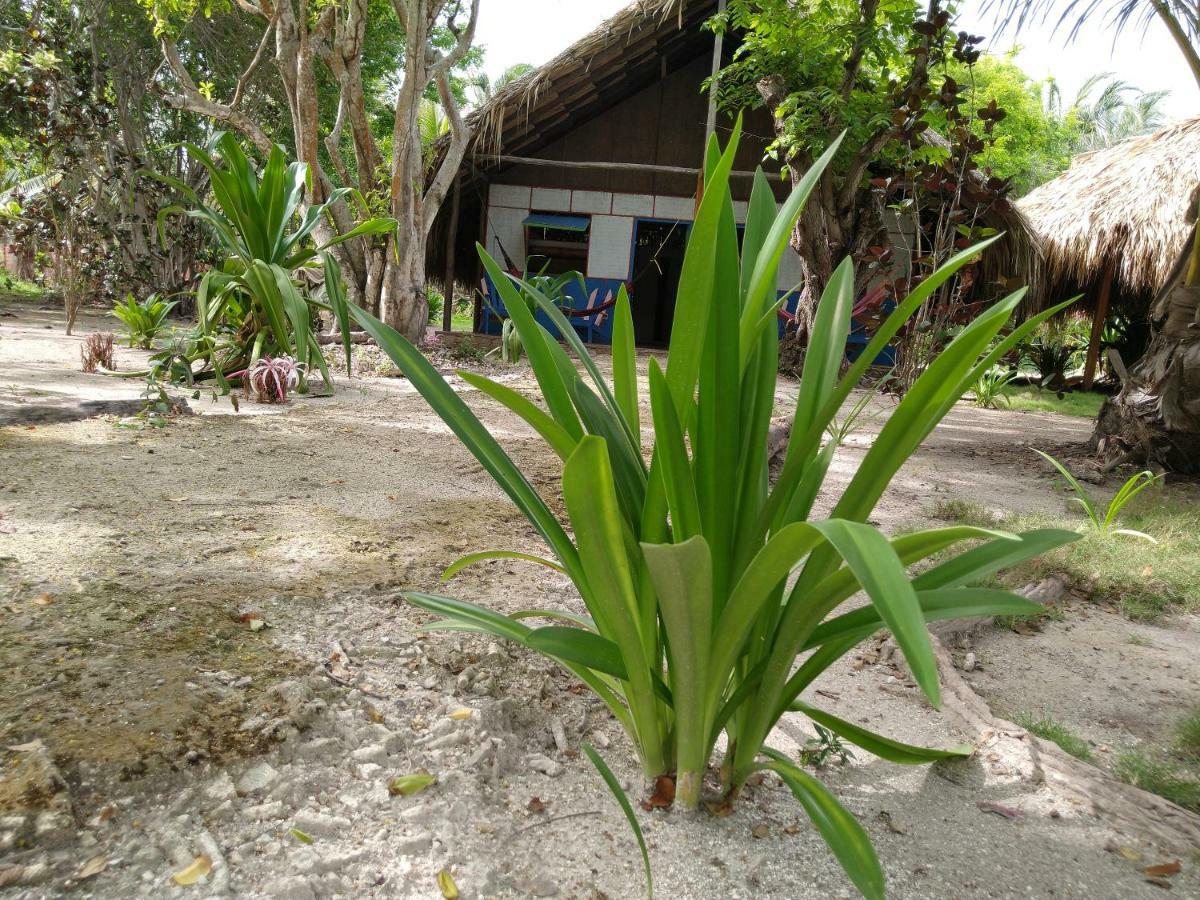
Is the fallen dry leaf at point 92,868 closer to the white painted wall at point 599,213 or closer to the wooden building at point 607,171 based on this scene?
the wooden building at point 607,171

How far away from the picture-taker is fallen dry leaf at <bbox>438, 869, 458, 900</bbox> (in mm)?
866

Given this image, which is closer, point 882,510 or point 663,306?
point 882,510

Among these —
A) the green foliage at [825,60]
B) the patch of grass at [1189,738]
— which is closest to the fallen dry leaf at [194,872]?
the patch of grass at [1189,738]

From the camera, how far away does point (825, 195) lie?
6242 millimetres

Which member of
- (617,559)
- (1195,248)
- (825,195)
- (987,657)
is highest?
(825,195)

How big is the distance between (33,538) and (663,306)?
35.5ft

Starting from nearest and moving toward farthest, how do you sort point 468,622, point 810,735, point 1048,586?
point 468,622 → point 810,735 → point 1048,586

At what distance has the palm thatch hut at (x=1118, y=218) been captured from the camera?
266 inches

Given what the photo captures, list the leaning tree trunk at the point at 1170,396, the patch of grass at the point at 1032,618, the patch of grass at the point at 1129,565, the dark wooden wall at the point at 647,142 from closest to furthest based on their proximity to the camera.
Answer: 1. the patch of grass at the point at 1032,618
2. the patch of grass at the point at 1129,565
3. the leaning tree trunk at the point at 1170,396
4. the dark wooden wall at the point at 647,142

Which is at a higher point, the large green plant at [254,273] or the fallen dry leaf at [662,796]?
Answer: the large green plant at [254,273]

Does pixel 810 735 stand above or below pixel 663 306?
below

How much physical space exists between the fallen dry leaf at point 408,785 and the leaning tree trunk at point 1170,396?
4138 millimetres

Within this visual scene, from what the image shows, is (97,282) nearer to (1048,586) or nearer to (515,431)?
(515,431)

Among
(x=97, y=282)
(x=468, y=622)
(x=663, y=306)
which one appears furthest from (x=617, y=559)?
(x=663, y=306)
